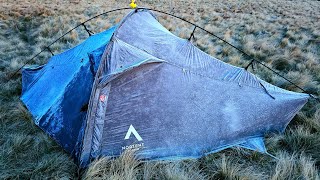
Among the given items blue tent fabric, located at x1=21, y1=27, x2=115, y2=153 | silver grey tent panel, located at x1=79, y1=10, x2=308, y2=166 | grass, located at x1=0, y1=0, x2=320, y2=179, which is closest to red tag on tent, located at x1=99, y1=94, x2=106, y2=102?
silver grey tent panel, located at x1=79, y1=10, x2=308, y2=166

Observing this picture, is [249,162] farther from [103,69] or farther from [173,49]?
[103,69]

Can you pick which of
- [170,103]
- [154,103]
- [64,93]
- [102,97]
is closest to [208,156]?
[170,103]

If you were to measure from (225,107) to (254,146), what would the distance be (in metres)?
0.70

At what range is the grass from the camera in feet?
11.1

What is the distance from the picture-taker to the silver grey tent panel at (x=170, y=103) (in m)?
3.41

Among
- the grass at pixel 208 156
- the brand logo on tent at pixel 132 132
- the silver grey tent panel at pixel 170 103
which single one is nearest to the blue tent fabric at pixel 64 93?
the grass at pixel 208 156

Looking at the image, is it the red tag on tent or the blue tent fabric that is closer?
the red tag on tent

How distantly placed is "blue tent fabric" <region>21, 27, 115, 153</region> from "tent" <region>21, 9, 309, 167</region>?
0.05 feet

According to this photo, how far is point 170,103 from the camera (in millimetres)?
3641

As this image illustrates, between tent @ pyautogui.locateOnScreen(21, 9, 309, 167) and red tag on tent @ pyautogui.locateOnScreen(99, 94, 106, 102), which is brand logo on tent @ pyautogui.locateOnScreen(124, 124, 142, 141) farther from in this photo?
red tag on tent @ pyautogui.locateOnScreen(99, 94, 106, 102)

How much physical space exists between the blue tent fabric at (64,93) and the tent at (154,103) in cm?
2

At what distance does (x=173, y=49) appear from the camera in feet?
13.4

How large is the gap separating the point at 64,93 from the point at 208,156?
2.26 meters

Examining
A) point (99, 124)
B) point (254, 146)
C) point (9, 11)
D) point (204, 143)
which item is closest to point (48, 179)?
point (99, 124)
